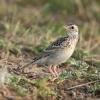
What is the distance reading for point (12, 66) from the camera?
1017 cm

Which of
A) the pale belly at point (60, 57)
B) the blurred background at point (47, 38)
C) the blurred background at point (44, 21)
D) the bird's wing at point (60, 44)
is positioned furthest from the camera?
the blurred background at point (44, 21)

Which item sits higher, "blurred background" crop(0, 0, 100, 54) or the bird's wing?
"blurred background" crop(0, 0, 100, 54)

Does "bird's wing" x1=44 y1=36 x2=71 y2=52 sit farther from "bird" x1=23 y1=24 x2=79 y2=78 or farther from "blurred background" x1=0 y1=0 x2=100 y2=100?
"blurred background" x1=0 y1=0 x2=100 y2=100

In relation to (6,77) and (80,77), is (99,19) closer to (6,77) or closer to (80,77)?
(80,77)

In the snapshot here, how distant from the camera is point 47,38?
12.2 metres

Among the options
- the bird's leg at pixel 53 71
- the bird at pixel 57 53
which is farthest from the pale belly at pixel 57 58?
the bird's leg at pixel 53 71

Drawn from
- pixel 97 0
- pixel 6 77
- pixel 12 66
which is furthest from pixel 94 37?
pixel 6 77

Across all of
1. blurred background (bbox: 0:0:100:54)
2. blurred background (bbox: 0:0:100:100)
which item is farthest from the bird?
blurred background (bbox: 0:0:100:54)

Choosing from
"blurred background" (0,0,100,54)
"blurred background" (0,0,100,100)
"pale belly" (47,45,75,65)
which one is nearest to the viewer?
"blurred background" (0,0,100,100)

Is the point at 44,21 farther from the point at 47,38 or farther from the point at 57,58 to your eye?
the point at 57,58

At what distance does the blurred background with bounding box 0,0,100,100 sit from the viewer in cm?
880

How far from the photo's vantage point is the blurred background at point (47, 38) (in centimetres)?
880

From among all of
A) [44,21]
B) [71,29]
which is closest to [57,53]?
[71,29]

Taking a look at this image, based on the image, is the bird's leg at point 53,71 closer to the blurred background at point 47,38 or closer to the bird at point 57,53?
the bird at point 57,53
